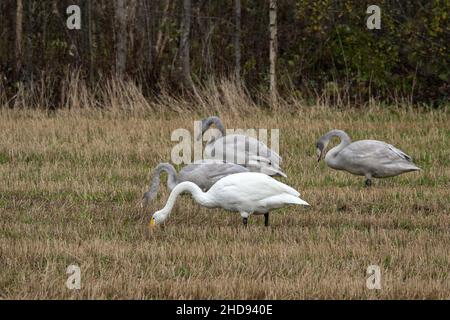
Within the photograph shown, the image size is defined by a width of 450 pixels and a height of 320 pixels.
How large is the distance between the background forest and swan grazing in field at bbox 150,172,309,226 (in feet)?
28.7

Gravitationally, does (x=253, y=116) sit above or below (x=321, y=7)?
below

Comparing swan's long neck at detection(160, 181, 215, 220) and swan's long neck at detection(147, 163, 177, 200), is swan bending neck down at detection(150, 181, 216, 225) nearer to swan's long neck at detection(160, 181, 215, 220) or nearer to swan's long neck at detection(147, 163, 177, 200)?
swan's long neck at detection(160, 181, 215, 220)

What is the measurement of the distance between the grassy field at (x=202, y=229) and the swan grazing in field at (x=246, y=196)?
195 millimetres

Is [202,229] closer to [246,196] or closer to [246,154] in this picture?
[246,196]

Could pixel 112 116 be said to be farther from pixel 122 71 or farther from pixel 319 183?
pixel 319 183

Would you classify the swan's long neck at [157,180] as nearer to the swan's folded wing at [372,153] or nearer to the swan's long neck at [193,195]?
the swan's long neck at [193,195]

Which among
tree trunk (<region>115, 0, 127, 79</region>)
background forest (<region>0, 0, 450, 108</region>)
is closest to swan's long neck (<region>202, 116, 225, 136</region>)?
background forest (<region>0, 0, 450, 108</region>)

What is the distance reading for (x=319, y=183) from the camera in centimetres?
1177

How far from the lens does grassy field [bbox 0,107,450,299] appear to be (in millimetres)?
6938

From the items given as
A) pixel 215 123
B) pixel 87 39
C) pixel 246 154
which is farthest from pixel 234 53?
pixel 246 154

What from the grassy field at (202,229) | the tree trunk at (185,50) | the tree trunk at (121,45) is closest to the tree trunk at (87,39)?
the tree trunk at (121,45)

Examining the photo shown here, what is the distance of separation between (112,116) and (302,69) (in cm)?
831

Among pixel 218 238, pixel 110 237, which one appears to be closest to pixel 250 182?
pixel 218 238

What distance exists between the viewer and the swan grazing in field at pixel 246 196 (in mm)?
8938
